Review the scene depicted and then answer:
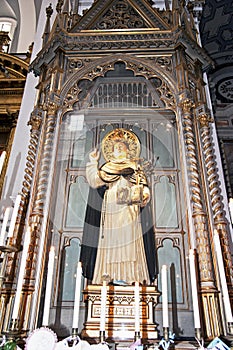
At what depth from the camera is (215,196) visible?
2.64 meters

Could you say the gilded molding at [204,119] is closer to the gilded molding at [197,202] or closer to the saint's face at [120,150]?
the gilded molding at [197,202]

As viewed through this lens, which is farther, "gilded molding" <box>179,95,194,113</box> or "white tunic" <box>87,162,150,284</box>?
"gilded molding" <box>179,95,194,113</box>

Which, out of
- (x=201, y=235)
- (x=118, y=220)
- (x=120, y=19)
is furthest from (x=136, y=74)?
(x=201, y=235)

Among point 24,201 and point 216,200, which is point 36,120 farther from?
point 216,200

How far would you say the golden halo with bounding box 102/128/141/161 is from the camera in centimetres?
321

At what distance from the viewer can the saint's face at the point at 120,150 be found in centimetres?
318

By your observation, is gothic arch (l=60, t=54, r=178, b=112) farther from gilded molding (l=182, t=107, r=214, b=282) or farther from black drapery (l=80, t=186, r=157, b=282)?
black drapery (l=80, t=186, r=157, b=282)

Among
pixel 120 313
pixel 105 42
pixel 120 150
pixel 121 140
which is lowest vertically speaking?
pixel 120 313

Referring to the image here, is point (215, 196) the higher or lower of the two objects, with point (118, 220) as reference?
higher

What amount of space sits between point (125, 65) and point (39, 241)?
80.7 inches

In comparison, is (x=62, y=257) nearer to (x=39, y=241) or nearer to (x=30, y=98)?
(x=39, y=241)

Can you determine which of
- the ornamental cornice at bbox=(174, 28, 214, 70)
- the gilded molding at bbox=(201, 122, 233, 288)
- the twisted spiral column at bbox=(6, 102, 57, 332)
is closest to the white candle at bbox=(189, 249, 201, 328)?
the gilded molding at bbox=(201, 122, 233, 288)

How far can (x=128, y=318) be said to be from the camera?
2.32m

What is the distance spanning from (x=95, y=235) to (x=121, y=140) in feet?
3.34
